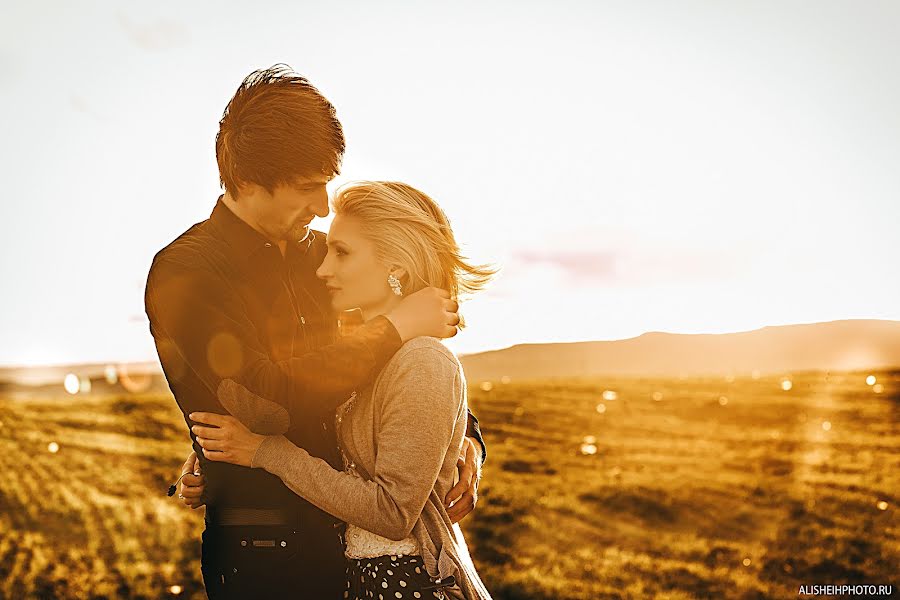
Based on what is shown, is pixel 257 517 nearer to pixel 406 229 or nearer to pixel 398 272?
pixel 398 272

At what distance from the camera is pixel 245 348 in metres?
2.99

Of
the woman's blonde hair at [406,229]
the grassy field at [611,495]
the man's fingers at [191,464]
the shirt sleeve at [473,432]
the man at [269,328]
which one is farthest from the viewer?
the grassy field at [611,495]

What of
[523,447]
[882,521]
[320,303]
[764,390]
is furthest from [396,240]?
[764,390]

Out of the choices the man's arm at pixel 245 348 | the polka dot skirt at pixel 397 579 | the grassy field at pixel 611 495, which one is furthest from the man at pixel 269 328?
the grassy field at pixel 611 495

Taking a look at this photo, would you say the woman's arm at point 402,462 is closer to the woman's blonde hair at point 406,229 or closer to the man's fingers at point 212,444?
the man's fingers at point 212,444

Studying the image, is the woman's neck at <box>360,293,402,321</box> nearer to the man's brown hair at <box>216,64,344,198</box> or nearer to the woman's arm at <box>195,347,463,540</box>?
the woman's arm at <box>195,347,463,540</box>

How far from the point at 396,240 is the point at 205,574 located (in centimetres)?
156

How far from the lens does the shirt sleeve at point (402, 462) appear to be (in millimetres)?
2859

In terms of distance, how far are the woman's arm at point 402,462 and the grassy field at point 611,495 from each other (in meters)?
6.00

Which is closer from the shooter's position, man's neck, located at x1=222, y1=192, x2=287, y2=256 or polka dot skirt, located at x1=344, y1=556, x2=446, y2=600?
polka dot skirt, located at x1=344, y1=556, x2=446, y2=600

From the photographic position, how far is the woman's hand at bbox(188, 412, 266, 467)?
3055mm

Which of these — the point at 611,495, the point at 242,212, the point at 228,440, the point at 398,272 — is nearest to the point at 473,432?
the point at 398,272

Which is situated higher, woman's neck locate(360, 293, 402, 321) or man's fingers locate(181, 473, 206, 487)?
woman's neck locate(360, 293, 402, 321)

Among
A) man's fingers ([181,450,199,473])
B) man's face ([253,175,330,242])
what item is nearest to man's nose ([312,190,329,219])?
man's face ([253,175,330,242])
